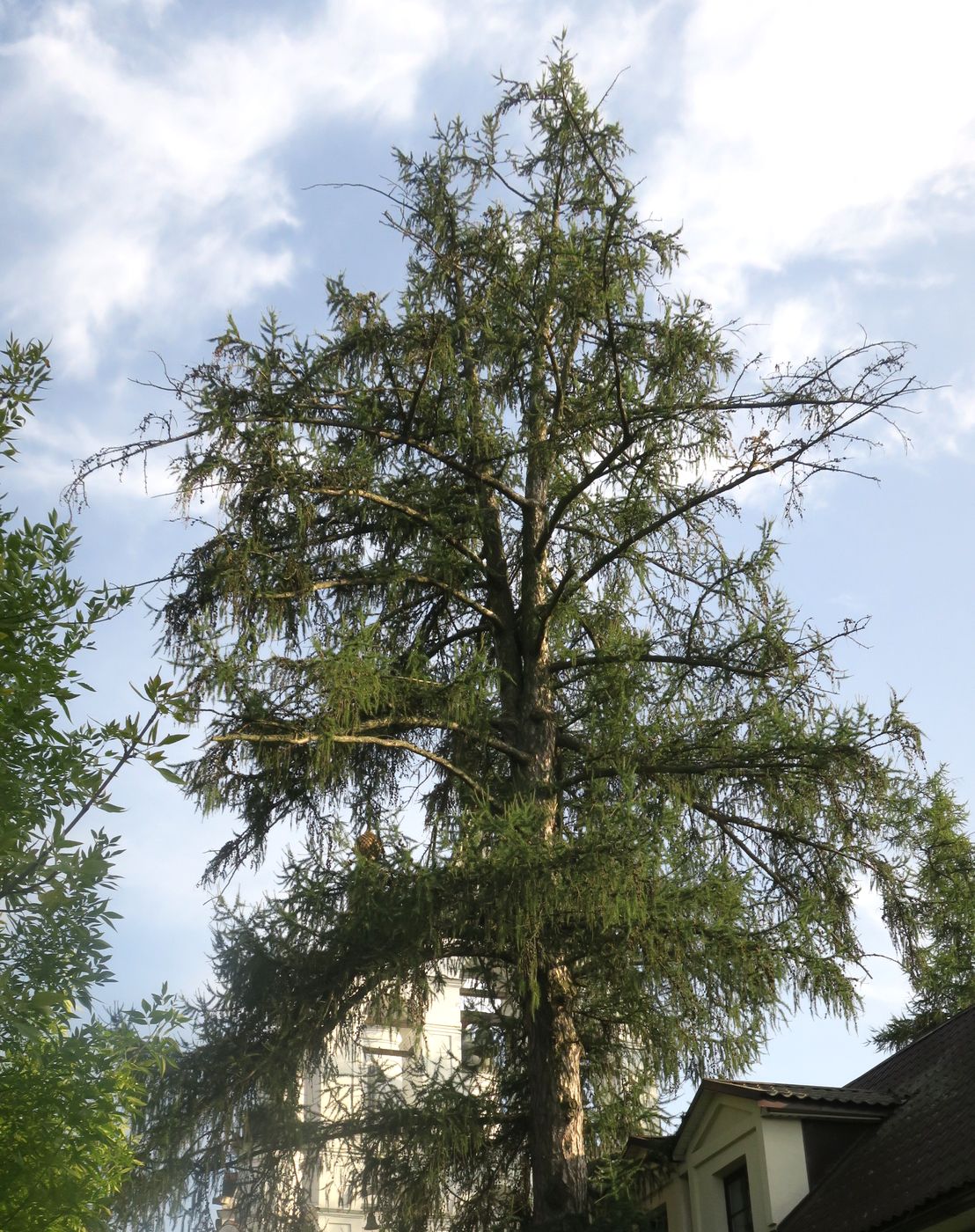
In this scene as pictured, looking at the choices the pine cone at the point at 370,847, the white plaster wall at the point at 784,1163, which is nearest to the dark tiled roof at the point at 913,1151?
the white plaster wall at the point at 784,1163

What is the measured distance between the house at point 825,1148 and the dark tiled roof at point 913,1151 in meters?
0.02

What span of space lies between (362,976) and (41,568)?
18.5ft

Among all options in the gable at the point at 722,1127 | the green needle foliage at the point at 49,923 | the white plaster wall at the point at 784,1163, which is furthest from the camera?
the gable at the point at 722,1127

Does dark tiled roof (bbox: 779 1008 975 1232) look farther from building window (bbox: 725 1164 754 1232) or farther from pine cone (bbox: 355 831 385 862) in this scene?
pine cone (bbox: 355 831 385 862)

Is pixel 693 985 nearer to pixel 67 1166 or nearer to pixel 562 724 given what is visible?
pixel 562 724

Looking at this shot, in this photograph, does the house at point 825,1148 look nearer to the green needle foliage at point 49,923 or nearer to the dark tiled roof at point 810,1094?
the dark tiled roof at point 810,1094

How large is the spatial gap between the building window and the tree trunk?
472 centimetres

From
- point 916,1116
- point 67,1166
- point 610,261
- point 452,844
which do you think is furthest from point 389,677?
point 916,1116

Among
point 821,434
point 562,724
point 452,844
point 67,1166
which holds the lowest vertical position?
point 67,1166

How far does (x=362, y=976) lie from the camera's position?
10281 mm

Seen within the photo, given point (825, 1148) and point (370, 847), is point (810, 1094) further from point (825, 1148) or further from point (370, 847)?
point (370, 847)

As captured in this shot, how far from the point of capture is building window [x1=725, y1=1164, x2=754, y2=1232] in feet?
46.3

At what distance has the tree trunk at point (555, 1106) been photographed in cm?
999

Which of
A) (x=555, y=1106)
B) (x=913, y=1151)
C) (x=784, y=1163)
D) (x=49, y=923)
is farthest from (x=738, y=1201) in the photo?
(x=49, y=923)
